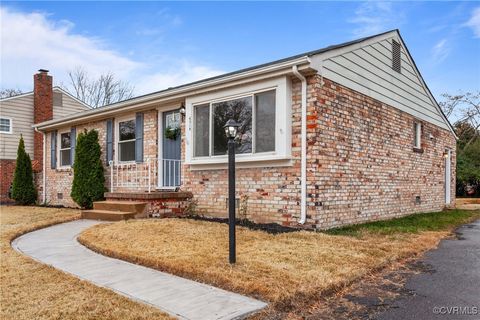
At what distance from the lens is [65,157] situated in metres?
13.9

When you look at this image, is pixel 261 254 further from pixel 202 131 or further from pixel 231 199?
pixel 202 131

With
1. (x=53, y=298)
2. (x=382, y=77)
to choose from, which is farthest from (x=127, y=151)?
(x=53, y=298)

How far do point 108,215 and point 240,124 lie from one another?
3.68 meters

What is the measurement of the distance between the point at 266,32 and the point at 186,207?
8.33m

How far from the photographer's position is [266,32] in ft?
47.0

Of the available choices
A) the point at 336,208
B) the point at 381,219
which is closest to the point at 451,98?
the point at 381,219

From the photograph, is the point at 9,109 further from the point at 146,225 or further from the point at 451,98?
the point at 451,98

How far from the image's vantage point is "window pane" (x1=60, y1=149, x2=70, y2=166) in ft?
45.1

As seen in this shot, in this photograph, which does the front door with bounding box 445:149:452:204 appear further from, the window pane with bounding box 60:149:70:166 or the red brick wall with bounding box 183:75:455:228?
the window pane with bounding box 60:149:70:166

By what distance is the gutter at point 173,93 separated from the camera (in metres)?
7.08

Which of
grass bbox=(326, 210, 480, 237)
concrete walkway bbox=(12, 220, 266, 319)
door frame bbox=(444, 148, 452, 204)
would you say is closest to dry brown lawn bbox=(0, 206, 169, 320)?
concrete walkway bbox=(12, 220, 266, 319)

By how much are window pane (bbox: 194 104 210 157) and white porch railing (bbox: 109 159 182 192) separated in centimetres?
123

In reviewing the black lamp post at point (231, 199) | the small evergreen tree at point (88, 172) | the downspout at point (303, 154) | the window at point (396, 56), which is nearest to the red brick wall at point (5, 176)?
the small evergreen tree at point (88, 172)

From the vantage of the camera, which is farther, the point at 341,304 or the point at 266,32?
the point at 266,32
